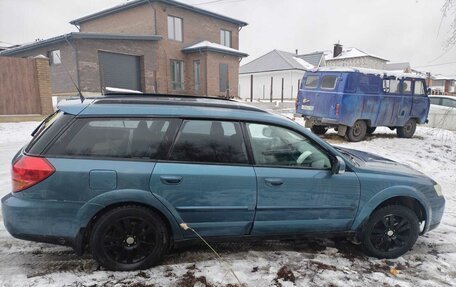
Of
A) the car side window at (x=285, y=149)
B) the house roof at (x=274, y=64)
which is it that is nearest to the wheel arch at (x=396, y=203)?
the car side window at (x=285, y=149)

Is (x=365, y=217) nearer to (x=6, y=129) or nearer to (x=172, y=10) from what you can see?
(x=6, y=129)

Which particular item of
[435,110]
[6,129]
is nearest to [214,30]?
[435,110]

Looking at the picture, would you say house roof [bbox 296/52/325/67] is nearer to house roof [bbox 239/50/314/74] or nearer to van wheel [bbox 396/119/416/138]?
house roof [bbox 239/50/314/74]

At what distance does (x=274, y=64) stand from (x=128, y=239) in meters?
32.9

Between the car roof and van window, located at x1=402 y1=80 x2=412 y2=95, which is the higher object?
van window, located at x1=402 y1=80 x2=412 y2=95

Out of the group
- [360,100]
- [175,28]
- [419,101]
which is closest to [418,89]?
[419,101]

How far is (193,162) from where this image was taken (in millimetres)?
2904

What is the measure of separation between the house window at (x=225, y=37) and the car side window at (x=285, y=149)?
77.8ft

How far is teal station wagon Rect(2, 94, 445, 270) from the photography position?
2701 mm

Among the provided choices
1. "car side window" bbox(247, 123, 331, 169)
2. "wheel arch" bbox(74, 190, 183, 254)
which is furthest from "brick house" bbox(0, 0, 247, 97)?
"car side window" bbox(247, 123, 331, 169)

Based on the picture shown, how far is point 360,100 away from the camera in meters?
9.65

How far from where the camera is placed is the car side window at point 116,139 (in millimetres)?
2756

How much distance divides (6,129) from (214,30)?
17.8 m

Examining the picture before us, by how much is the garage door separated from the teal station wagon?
16296 millimetres
